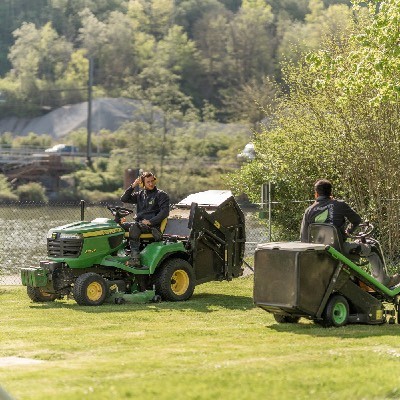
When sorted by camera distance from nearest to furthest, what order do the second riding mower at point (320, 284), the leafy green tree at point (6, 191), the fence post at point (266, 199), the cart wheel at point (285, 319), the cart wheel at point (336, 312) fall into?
1. the second riding mower at point (320, 284)
2. the cart wheel at point (336, 312)
3. the cart wheel at point (285, 319)
4. the fence post at point (266, 199)
5. the leafy green tree at point (6, 191)

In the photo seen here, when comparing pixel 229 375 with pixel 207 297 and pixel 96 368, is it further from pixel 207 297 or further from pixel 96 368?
pixel 207 297

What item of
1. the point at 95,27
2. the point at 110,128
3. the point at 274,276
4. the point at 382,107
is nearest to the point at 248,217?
the point at 382,107

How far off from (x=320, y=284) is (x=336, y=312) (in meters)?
0.45

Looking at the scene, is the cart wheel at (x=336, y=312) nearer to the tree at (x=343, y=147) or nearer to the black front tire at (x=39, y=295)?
the black front tire at (x=39, y=295)

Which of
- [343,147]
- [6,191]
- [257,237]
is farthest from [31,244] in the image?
[6,191]

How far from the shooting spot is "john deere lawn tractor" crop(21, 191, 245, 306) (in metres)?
17.9

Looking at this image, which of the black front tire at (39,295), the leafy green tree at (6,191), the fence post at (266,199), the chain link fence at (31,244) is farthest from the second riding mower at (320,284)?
the leafy green tree at (6,191)

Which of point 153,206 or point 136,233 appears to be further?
point 153,206

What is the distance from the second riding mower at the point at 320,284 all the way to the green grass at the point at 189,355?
23cm

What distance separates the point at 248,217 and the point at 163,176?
181 feet

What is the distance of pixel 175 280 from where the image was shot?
61.2ft

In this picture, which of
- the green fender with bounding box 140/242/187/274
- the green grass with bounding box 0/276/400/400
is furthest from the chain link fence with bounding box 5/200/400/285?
the green grass with bounding box 0/276/400/400

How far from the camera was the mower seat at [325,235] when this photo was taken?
1481 centimetres

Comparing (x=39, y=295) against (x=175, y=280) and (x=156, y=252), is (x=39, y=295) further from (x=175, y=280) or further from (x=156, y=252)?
(x=175, y=280)
